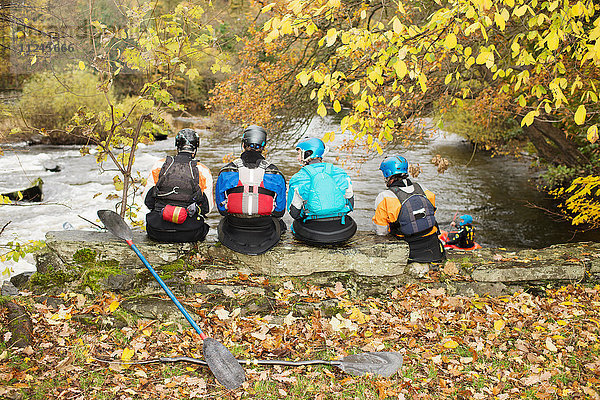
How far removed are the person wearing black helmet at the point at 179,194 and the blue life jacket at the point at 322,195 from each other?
122 cm

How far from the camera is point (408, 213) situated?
568 cm

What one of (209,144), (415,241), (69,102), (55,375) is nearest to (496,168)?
(209,144)

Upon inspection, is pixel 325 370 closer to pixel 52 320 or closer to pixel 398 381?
pixel 398 381

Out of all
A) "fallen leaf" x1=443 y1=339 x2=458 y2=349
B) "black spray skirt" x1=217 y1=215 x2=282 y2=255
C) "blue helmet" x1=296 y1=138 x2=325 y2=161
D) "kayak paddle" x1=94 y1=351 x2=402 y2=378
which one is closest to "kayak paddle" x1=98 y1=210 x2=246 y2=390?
"kayak paddle" x1=94 y1=351 x2=402 y2=378

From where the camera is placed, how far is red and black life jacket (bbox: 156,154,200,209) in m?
5.14

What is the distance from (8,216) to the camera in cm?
1351

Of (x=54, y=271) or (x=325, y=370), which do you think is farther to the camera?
(x=54, y=271)

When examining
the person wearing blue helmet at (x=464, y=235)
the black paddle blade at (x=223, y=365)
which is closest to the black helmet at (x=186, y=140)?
the black paddle blade at (x=223, y=365)

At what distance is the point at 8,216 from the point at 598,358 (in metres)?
14.8

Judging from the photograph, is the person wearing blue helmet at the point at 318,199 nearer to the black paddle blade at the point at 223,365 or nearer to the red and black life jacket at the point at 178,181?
the red and black life jacket at the point at 178,181

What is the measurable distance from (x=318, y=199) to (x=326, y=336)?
5.20 feet

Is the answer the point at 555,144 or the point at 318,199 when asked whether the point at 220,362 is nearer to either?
the point at 318,199

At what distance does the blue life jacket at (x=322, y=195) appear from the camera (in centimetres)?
539

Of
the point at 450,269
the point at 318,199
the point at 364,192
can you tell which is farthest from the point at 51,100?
the point at 450,269
